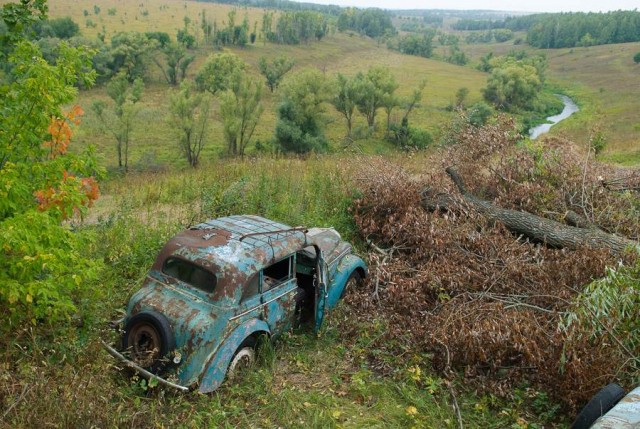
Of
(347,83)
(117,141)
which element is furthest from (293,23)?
(117,141)

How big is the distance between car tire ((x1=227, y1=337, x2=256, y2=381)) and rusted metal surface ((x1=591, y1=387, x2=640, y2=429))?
347 centimetres

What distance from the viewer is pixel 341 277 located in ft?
23.7

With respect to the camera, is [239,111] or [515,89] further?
[515,89]

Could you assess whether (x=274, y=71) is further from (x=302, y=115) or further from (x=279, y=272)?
(x=279, y=272)

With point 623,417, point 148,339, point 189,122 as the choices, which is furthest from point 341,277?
point 189,122

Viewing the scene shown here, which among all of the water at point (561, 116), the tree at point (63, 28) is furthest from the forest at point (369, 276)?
the tree at point (63, 28)

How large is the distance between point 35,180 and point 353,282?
15.1 feet

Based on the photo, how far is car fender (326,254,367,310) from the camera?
7074 millimetres

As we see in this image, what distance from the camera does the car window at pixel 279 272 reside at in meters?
6.14

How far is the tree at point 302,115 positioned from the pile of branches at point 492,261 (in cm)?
2795

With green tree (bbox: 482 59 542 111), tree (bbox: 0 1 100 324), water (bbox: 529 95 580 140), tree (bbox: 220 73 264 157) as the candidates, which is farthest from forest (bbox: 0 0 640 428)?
green tree (bbox: 482 59 542 111)

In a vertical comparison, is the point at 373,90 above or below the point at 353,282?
below

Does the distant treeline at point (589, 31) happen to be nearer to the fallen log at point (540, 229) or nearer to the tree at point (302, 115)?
the tree at point (302, 115)

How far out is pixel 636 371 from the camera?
17.1 feet
